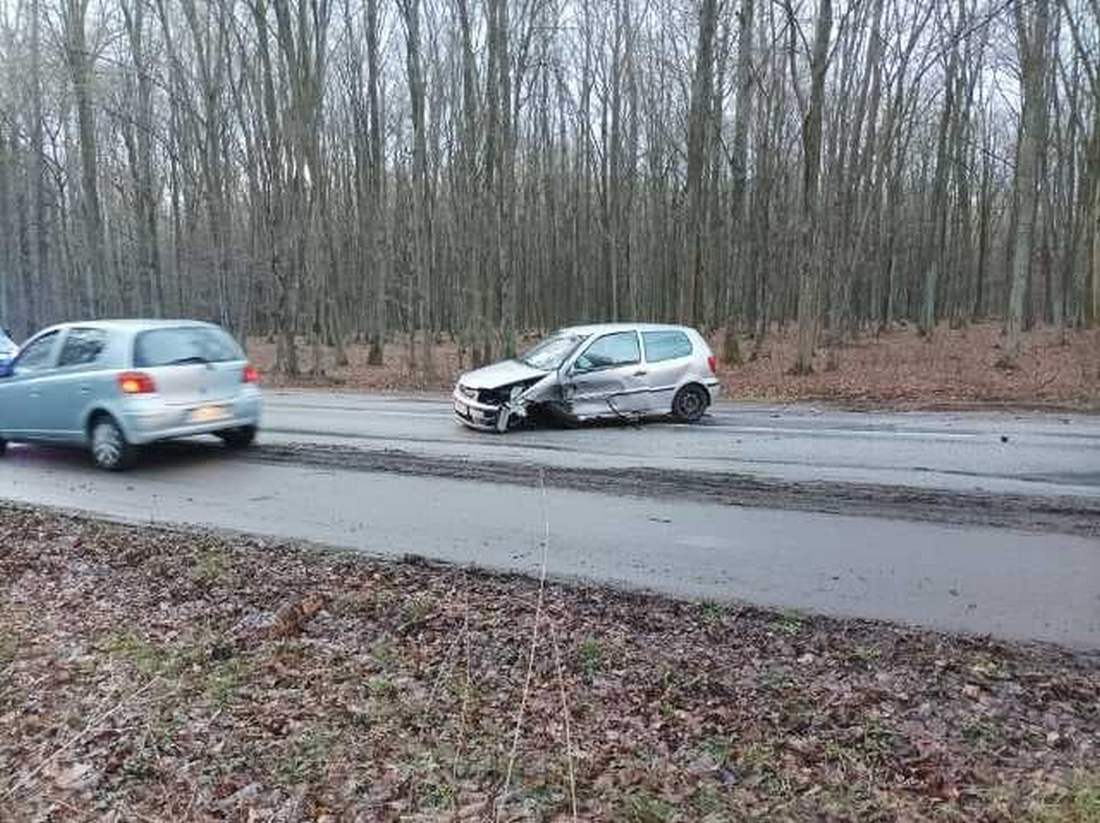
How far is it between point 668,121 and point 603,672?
1484 inches

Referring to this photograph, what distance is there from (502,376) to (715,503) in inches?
223

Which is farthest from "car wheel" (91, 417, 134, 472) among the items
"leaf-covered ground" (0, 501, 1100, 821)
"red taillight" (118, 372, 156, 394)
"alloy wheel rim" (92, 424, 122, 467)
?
"leaf-covered ground" (0, 501, 1100, 821)

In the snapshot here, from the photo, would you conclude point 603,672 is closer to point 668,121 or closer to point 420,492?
point 420,492

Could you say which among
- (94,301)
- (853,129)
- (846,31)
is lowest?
(94,301)

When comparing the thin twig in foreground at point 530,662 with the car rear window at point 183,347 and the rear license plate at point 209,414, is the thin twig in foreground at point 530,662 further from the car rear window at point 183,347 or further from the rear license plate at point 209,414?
the car rear window at point 183,347

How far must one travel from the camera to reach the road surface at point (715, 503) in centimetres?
587

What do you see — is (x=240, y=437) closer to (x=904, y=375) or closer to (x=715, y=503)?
(x=715, y=503)

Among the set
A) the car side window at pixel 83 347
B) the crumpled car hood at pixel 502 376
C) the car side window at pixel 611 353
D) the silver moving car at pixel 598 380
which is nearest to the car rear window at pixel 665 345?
the silver moving car at pixel 598 380

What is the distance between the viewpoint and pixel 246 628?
5.32 metres

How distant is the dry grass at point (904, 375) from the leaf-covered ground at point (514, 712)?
12217mm

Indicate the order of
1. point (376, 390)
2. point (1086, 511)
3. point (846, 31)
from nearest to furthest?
point (1086, 511)
point (376, 390)
point (846, 31)

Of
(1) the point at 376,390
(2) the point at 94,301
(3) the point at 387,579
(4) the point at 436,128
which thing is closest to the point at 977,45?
(4) the point at 436,128

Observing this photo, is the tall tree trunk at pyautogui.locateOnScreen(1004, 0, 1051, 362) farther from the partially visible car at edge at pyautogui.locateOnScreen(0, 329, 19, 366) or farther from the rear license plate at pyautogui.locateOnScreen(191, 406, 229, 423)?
the partially visible car at edge at pyautogui.locateOnScreen(0, 329, 19, 366)

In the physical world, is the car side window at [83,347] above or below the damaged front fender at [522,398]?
above
